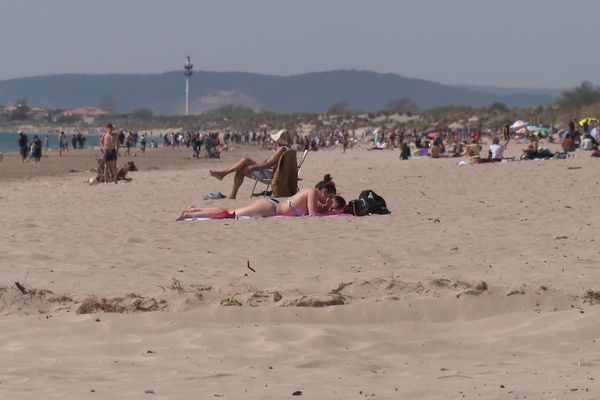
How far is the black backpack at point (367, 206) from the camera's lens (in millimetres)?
12125

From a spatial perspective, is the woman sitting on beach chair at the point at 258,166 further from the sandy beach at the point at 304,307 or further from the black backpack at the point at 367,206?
the sandy beach at the point at 304,307

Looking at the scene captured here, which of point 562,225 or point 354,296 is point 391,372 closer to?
point 354,296

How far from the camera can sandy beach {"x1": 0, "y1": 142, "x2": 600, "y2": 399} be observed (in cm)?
499

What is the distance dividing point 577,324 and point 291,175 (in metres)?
8.36

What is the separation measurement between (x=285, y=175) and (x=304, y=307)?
24.5ft

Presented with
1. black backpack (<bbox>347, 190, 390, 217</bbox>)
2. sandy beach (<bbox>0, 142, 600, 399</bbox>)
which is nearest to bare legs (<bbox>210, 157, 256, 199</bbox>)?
sandy beach (<bbox>0, 142, 600, 399</bbox>)

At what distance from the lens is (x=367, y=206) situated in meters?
12.2

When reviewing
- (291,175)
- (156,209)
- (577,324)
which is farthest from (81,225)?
(577,324)

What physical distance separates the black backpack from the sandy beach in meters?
0.26

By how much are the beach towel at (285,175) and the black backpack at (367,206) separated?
1.93m

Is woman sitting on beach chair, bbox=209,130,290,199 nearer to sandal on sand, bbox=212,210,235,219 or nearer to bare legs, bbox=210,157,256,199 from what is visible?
bare legs, bbox=210,157,256,199

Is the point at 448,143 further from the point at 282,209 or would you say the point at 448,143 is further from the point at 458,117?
the point at 458,117

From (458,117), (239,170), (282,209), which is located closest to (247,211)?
(282,209)

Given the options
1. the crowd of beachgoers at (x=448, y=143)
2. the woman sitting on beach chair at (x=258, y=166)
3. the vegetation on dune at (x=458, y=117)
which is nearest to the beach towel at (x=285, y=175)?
the woman sitting on beach chair at (x=258, y=166)
